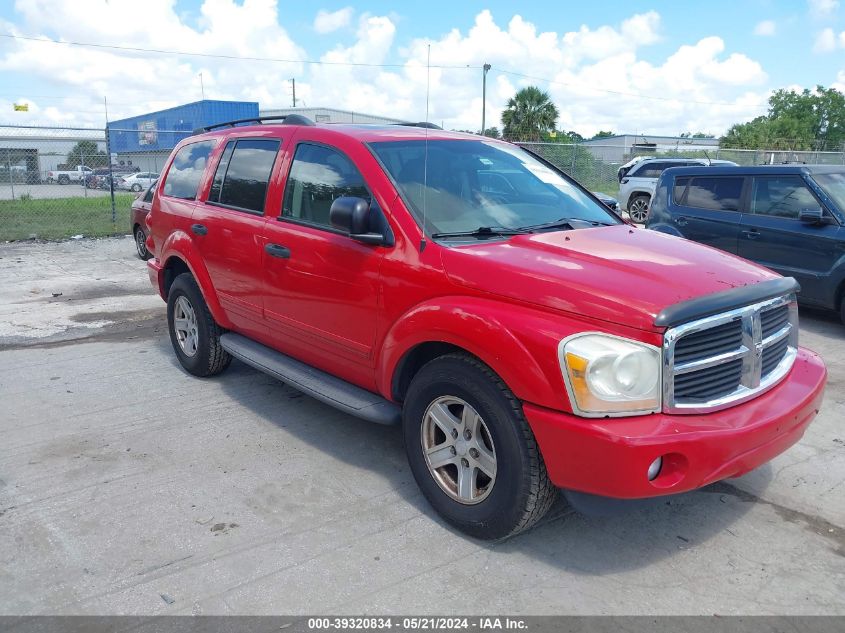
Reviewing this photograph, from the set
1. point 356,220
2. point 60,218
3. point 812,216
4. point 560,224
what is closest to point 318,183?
point 356,220

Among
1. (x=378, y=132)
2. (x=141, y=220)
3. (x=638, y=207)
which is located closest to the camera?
(x=378, y=132)

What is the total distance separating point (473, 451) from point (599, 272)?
980 millimetres

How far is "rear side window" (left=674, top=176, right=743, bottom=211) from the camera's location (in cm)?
836

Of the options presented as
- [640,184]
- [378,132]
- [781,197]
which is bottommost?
[781,197]

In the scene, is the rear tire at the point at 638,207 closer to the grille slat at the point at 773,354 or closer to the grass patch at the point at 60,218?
the grass patch at the point at 60,218

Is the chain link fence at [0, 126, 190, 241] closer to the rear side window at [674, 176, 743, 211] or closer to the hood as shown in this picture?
the rear side window at [674, 176, 743, 211]

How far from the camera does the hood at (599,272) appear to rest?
2.85m

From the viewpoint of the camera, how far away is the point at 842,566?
314 cm

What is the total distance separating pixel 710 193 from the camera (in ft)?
28.3

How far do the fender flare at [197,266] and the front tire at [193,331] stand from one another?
123mm

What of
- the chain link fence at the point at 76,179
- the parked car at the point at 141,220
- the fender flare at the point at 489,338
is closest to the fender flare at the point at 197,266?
the fender flare at the point at 489,338

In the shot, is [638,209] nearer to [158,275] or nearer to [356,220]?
[158,275]

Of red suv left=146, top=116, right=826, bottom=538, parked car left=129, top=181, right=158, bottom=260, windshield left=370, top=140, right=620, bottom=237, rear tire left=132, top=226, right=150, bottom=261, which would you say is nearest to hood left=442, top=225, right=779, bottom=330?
red suv left=146, top=116, right=826, bottom=538

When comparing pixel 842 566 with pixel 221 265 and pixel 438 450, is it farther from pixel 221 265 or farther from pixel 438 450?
pixel 221 265
